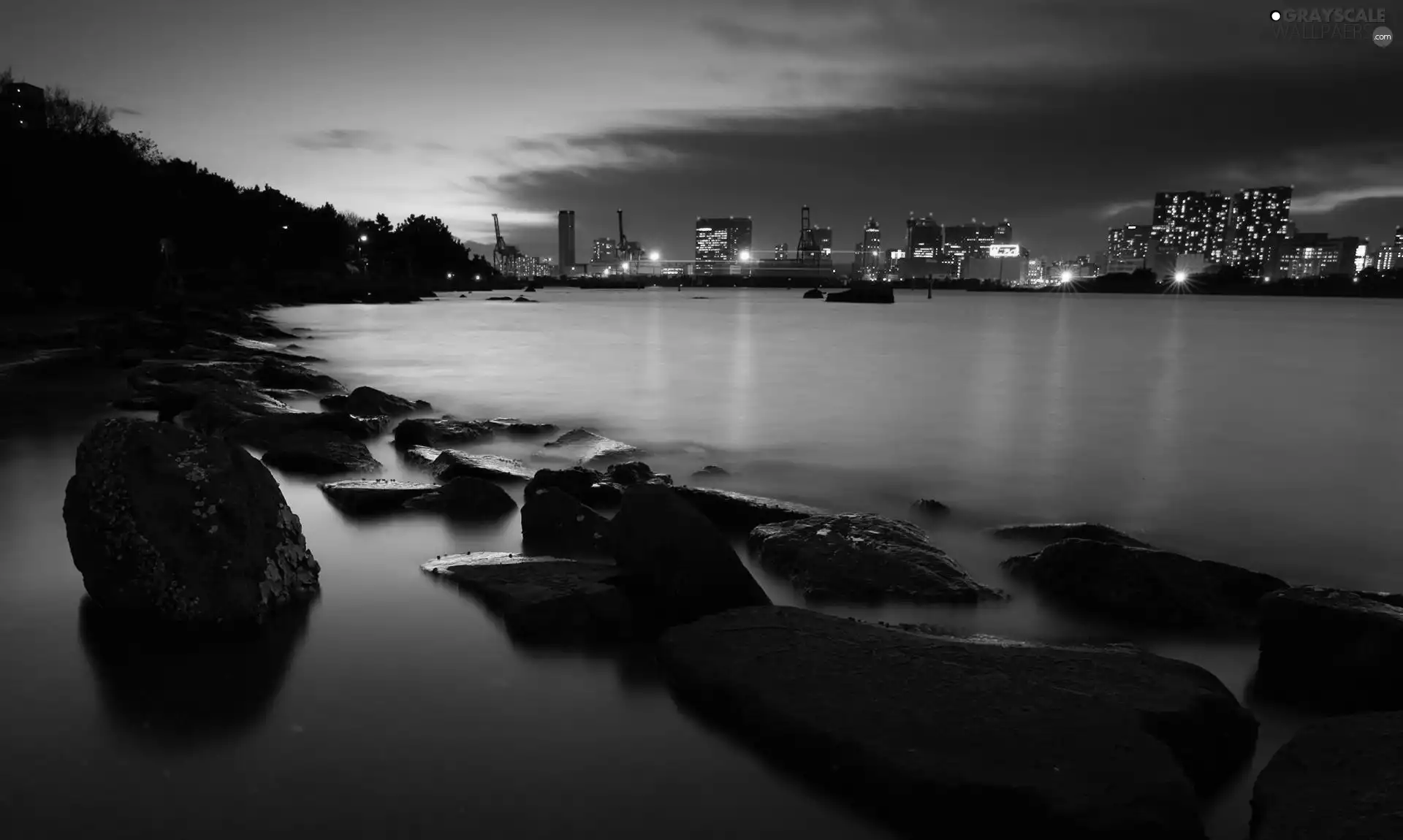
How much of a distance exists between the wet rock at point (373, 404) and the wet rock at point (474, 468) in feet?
12.4

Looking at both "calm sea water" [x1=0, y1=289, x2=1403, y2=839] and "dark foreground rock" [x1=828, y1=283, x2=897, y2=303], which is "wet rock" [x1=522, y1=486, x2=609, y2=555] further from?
"dark foreground rock" [x1=828, y1=283, x2=897, y2=303]

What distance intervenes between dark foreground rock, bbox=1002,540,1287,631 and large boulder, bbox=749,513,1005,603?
469 mm

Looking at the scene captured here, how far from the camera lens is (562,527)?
5793mm

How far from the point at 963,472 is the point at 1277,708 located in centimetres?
632

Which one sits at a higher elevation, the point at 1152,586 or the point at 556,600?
the point at 556,600

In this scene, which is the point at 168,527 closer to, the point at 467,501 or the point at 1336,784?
the point at 467,501

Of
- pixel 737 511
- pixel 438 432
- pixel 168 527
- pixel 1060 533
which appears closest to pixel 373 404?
pixel 438 432

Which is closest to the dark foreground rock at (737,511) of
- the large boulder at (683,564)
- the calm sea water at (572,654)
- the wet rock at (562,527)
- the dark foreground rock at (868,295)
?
the wet rock at (562,527)

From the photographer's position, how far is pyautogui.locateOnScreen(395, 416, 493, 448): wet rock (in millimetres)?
9445

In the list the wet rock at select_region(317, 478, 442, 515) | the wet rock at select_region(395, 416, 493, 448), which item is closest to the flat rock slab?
the wet rock at select_region(317, 478, 442, 515)

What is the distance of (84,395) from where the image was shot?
12617mm

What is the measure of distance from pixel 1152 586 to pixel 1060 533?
5.53 ft

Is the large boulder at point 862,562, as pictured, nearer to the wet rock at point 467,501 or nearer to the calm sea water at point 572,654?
the calm sea water at point 572,654

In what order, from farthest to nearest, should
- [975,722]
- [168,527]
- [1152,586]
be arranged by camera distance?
[1152,586] < [168,527] < [975,722]
